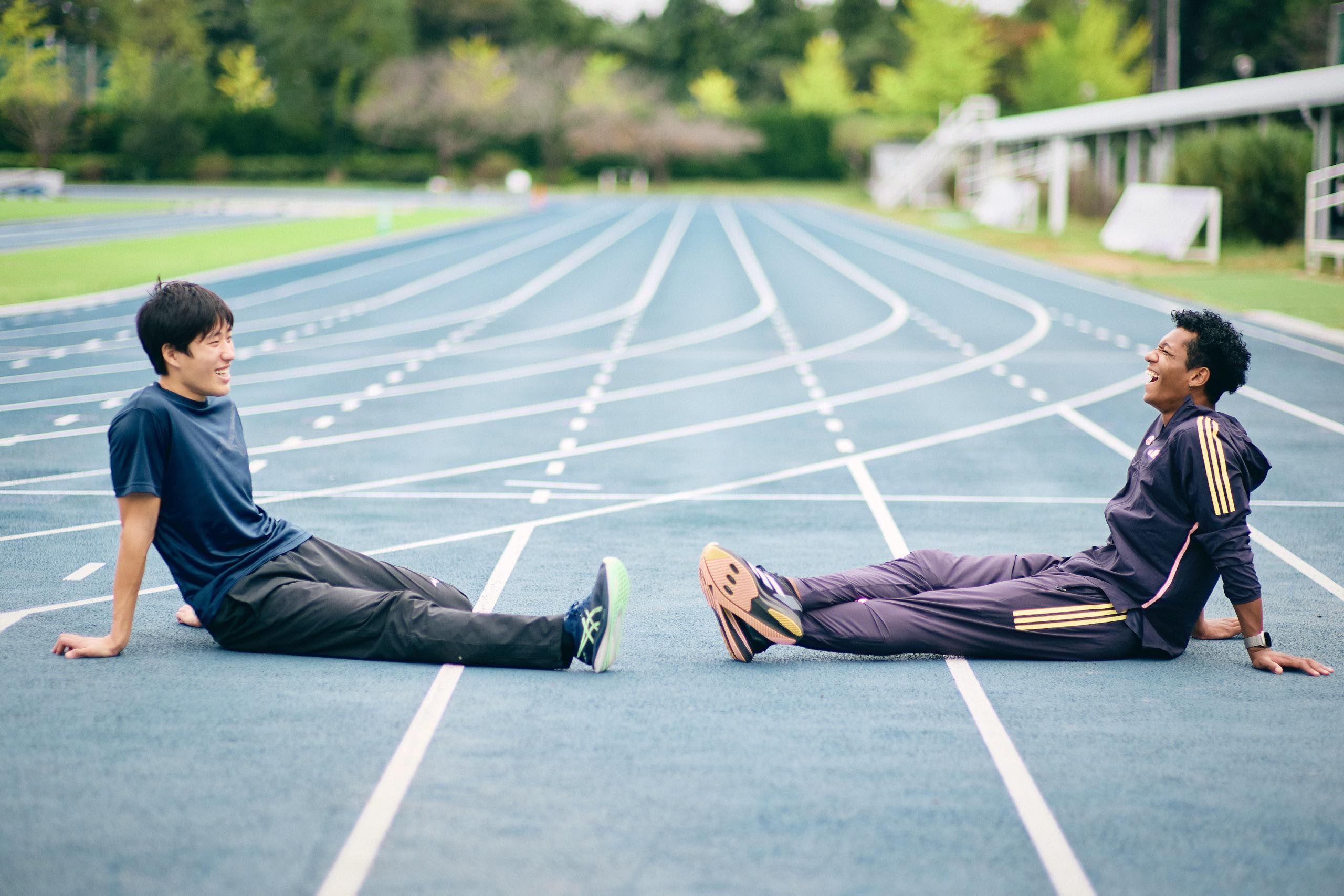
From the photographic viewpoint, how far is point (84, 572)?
242 inches

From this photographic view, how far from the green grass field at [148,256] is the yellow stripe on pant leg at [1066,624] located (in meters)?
14.5

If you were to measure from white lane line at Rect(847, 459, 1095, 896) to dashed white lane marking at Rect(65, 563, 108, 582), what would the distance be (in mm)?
3945

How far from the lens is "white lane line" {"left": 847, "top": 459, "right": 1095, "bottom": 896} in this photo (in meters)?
3.30

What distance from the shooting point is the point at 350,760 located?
399cm

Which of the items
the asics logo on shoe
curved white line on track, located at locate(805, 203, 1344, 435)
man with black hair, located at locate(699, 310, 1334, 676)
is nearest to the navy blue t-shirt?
the asics logo on shoe

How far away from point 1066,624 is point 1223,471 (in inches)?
31.5

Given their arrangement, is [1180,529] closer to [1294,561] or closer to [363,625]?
[1294,561]

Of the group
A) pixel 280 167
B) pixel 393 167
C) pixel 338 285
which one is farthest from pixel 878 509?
pixel 280 167

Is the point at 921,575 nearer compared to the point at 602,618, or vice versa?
the point at 602,618

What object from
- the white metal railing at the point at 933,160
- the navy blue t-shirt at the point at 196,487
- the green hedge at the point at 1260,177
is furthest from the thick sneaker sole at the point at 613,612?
the white metal railing at the point at 933,160

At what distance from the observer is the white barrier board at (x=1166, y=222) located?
2642 centimetres

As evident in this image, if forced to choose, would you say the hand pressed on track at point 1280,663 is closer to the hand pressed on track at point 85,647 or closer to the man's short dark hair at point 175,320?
the man's short dark hair at point 175,320

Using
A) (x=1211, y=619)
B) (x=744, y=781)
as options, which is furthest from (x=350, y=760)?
(x=1211, y=619)

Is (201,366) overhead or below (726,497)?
overhead
